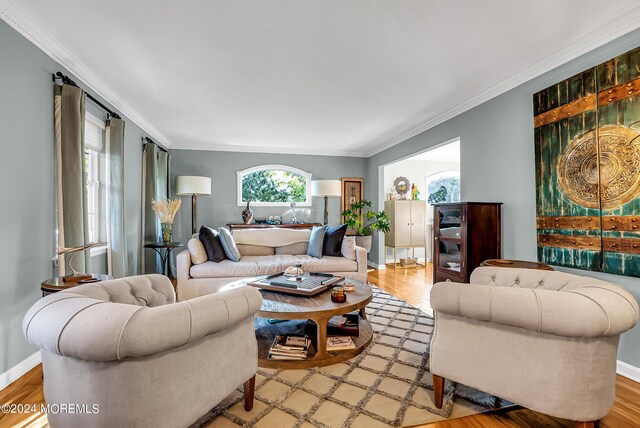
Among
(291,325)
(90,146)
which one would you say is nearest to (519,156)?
(291,325)

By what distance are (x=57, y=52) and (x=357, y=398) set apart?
3403 millimetres

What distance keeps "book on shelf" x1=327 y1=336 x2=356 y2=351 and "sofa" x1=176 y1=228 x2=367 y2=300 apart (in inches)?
55.4

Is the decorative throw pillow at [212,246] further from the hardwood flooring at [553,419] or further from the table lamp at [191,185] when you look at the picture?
the hardwood flooring at [553,419]

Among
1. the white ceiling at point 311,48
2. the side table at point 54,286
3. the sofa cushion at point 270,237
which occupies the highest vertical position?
the white ceiling at point 311,48

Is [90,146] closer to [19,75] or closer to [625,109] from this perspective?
[19,75]

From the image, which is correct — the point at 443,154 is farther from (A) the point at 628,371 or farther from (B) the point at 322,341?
(B) the point at 322,341

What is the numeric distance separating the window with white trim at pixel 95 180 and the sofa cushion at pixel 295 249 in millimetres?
2276

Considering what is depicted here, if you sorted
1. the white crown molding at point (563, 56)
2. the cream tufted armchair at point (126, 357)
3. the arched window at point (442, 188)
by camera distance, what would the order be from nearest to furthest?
1. the cream tufted armchair at point (126, 357)
2. the white crown molding at point (563, 56)
3. the arched window at point (442, 188)

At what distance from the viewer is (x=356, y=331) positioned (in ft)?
8.34

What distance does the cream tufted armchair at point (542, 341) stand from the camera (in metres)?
1.29

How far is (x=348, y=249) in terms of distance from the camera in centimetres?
432

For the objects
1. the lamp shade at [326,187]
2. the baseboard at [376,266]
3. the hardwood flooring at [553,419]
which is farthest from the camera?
the baseboard at [376,266]

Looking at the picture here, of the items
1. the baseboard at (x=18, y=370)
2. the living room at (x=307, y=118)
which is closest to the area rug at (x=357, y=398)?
the living room at (x=307, y=118)

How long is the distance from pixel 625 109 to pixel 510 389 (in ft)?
6.80
